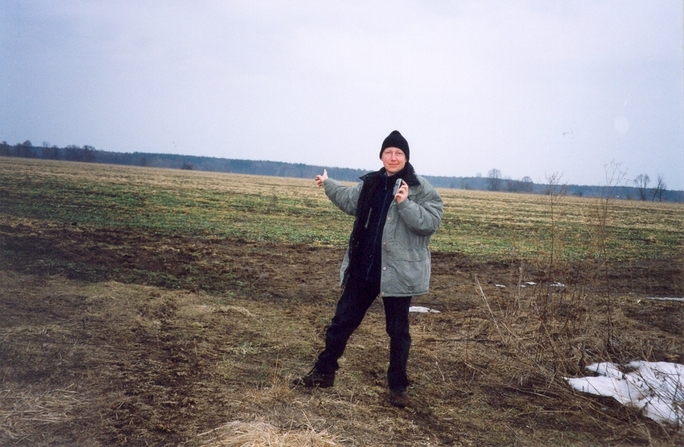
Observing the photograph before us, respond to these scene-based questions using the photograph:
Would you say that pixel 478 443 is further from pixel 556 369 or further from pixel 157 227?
pixel 157 227

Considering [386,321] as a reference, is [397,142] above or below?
above

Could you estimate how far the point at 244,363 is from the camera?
4.41 m

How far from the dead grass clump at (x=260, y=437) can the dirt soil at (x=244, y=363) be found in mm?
67

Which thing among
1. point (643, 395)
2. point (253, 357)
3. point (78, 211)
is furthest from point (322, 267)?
point (78, 211)

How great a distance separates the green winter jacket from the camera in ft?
11.5

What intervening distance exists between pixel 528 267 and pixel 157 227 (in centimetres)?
920

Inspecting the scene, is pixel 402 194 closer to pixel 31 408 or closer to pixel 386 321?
pixel 386 321

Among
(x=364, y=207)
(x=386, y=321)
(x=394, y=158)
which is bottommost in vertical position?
(x=386, y=321)

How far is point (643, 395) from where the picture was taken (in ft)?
12.8

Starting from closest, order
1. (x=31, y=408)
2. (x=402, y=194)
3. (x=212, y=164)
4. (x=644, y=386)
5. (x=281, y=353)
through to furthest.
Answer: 1. (x=31, y=408)
2. (x=402, y=194)
3. (x=644, y=386)
4. (x=281, y=353)
5. (x=212, y=164)

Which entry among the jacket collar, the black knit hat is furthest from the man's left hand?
the black knit hat

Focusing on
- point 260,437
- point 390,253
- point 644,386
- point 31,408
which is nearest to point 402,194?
point 390,253

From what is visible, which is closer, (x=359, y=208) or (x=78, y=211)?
(x=359, y=208)

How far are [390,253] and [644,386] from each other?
246 centimetres
